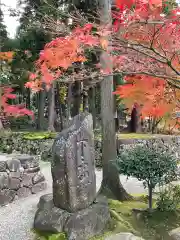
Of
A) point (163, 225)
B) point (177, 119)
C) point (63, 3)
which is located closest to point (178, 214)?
point (163, 225)

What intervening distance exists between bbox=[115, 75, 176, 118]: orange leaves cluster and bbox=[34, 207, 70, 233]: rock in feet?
7.75

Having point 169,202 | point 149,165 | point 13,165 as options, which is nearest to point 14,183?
point 13,165

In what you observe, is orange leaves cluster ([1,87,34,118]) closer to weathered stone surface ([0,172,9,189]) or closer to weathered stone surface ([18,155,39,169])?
weathered stone surface ([18,155,39,169])

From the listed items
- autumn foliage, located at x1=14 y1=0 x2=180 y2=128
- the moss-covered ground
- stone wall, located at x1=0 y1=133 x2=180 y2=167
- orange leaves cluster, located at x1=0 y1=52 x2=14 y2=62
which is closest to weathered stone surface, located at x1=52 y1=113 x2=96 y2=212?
the moss-covered ground

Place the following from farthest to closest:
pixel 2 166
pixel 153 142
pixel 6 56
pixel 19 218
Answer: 1. pixel 6 56
2. pixel 153 142
3. pixel 2 166
4. pixel 19 218

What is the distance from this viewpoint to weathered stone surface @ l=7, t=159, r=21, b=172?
6.94 meters

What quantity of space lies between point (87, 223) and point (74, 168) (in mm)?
885

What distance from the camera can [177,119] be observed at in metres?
5.57

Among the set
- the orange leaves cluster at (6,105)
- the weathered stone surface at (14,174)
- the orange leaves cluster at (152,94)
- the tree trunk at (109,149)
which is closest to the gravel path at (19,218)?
the weathered stone surface at (14,174)

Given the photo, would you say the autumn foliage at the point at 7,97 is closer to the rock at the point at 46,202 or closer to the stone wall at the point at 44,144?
the stone wall at the point at 44,144

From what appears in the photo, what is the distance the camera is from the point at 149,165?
16.3 feet

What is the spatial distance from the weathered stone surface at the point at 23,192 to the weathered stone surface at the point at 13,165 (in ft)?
1.58

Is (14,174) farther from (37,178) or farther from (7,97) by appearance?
(7,97)

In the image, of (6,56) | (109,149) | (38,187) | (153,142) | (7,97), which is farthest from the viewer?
(6,56)
